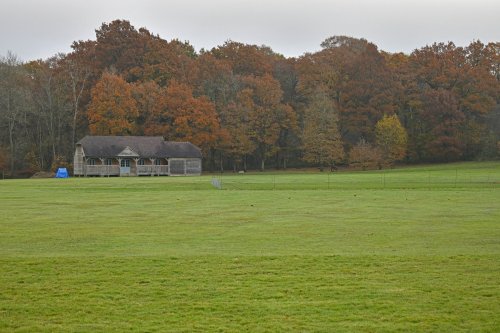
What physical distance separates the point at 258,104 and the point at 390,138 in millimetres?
20533

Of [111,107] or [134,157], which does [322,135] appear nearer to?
[134,157]

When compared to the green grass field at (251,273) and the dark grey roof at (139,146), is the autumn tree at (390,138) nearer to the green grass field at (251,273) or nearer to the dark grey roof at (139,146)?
the dark grey roof at (139,146)

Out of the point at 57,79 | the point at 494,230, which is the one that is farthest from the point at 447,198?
the point at 57,79

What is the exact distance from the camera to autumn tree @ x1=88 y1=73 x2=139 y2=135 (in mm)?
80812

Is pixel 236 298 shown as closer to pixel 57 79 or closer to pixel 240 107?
pixel 240 107

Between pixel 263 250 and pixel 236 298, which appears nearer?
pixel 236 298

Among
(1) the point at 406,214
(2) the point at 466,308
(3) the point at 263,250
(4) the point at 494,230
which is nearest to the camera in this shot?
(2) the point at 466,308

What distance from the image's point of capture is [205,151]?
A: 9019 cm

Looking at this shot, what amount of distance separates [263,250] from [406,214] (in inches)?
441

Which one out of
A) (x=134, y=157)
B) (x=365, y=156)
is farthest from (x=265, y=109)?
(x=134, y=157)

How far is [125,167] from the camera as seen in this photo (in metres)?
Answer: 82.5

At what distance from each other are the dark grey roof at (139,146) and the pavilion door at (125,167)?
93.9 inches

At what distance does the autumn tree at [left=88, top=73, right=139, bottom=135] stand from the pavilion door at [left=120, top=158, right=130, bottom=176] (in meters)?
5.02

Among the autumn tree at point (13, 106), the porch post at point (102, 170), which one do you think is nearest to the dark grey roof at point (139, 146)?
the porch post at point (102, 170)
